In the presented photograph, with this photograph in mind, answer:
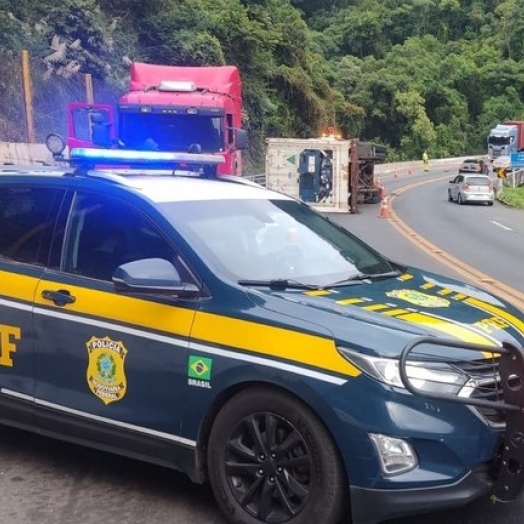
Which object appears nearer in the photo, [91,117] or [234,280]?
[234,280]

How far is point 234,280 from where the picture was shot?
3902 mm

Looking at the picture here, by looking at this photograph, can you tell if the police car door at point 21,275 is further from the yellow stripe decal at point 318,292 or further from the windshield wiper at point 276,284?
the yellow stripe decal at point 318,292

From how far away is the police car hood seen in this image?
→ 3488 mm

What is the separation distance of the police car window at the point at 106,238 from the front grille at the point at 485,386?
158 centimetres

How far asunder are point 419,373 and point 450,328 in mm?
361

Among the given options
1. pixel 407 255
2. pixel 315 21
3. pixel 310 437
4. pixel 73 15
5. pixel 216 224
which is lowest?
pixel 407 255

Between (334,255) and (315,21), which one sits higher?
(315,21)

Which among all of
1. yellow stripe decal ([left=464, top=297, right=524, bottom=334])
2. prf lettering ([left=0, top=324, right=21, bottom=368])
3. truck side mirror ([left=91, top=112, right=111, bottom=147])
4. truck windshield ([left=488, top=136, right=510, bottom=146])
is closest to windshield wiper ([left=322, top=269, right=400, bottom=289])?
yellow stripe decal ([left=464, top=297, right=524, bottom=334])

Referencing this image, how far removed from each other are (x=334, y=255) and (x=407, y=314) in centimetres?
92

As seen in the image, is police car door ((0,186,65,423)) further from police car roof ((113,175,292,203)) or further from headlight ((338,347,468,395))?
headlight ((338,347,468,395))

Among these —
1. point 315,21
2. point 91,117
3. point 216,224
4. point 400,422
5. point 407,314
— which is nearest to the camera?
point 400,422

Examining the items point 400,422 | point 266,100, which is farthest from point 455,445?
point 266,100

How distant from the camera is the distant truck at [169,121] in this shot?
48.8 feet

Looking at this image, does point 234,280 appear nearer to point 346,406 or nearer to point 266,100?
point 346,406
